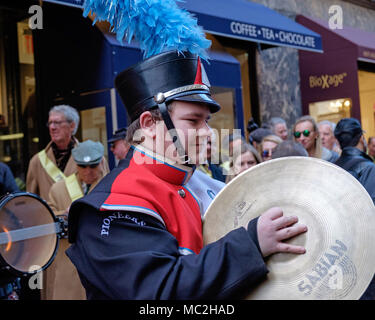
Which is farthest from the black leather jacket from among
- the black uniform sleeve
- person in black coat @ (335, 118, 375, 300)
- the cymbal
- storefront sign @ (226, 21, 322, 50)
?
storefront sign @ (226, 21, 322, 50)

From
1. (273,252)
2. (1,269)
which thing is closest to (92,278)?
(273,252)

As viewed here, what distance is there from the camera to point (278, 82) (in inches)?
384

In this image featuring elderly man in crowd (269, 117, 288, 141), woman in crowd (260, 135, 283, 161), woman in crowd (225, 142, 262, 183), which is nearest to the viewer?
woman in crowd (225, 142, 262, 183)

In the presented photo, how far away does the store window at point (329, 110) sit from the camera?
1045cm

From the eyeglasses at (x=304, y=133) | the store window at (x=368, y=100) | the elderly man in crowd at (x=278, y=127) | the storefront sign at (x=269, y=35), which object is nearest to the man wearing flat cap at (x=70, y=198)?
the eyeglasses at (x=304, y=133)

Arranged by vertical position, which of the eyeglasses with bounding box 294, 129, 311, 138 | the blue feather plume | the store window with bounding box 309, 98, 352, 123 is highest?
the store window with bounding box 309, 98, 352, 123

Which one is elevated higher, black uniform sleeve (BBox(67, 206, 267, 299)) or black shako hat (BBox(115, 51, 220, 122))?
black shako hat (BBox(115, 51, 220, 122))

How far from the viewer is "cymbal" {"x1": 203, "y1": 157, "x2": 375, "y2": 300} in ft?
4.92

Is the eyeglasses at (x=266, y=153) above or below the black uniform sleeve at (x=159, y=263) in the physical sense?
above

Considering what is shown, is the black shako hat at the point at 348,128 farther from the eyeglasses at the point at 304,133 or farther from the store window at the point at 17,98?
the store window at the point at 17,98

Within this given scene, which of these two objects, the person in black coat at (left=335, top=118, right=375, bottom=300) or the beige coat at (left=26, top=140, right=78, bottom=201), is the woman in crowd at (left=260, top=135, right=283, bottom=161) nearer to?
the person in black coat at (left=335, top=118, right=375, bottom=300)

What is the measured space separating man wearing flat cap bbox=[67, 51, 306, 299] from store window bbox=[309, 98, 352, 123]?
29.5 ft

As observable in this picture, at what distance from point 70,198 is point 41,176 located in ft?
2.31
